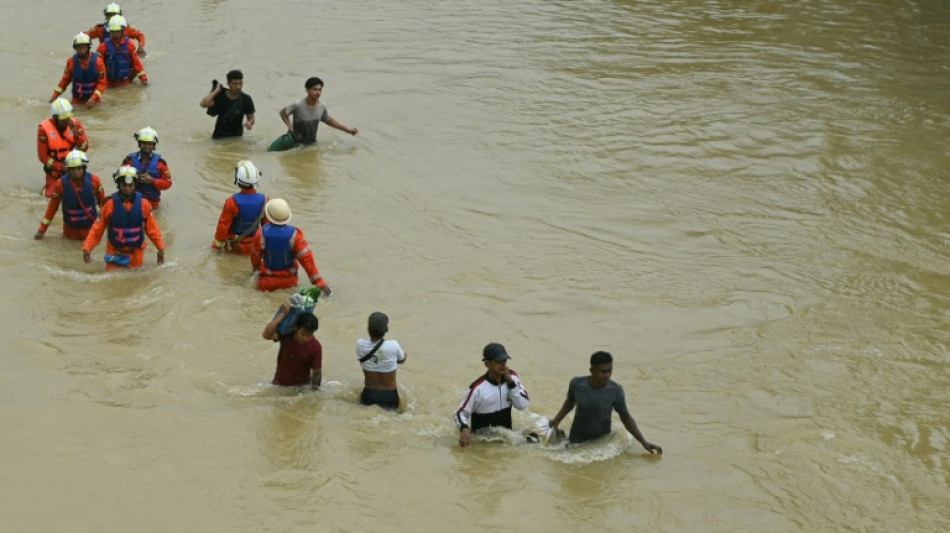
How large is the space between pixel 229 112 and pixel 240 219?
425cm

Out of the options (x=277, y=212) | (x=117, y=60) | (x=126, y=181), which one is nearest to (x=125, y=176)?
(x=126, y=181)

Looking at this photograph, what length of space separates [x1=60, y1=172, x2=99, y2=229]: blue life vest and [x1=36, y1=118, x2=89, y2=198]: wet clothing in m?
1.02

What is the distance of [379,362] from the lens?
872cm

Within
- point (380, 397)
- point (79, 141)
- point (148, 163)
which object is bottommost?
point (380, 397)

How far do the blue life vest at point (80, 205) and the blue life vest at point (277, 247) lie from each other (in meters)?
2.20

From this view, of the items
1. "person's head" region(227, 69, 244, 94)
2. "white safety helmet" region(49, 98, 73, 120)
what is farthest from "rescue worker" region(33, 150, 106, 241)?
"person's head" region(227, 69, 244, 94)

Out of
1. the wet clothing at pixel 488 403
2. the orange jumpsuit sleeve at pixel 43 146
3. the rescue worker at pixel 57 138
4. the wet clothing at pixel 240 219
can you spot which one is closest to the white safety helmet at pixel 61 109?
the rescue worker at pixel 57 138

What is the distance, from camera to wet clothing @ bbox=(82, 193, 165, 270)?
10.9 metres

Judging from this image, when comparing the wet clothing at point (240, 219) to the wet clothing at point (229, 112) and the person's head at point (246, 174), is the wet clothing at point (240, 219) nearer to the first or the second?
the person's head at point (246, 174)

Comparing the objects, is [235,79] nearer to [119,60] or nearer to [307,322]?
[119,60]

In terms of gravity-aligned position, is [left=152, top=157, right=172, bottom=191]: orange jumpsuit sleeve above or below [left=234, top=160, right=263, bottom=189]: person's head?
below

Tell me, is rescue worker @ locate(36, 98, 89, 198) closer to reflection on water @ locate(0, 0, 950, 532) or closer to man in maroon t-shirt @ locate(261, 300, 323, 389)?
reflection on water @ locate(0, 0, 950, 532)

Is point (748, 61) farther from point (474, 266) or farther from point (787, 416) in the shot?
point (787, 416)

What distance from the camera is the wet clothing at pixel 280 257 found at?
34.9 ft
